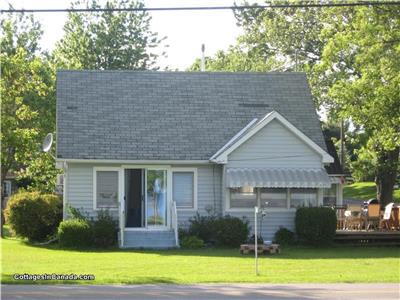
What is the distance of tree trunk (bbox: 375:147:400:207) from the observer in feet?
130

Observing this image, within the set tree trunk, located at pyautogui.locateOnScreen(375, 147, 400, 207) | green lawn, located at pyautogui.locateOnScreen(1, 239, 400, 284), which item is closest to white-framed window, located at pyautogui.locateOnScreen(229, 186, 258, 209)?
green lawn, located at pyautogui.locateOnScreen(1, 239, 400, 284)


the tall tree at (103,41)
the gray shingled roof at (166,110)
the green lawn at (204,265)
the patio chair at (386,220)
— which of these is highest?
the tall tree at (103,41)

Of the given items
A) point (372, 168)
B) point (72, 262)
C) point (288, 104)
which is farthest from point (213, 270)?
point (372, 168)

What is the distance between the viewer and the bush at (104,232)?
24.4 metres

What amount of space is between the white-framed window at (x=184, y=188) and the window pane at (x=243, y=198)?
142 cm

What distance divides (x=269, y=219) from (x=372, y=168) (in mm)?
17963

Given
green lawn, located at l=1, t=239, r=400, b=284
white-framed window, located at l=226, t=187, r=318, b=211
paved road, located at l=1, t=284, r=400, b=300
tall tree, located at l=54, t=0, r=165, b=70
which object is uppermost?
tall tree, located at l=54, t=0, r=165, b=70

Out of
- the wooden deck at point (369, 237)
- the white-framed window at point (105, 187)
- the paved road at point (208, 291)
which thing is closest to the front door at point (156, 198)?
the white-framed window at point (105, 187)

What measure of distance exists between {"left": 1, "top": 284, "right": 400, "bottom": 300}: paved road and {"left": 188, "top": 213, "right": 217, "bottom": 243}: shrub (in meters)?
10.2

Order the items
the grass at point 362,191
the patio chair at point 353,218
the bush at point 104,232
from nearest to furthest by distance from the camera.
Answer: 1. the bush at point 104,232
2. the patio chair at point 353,218
3. the grass at point 362,191

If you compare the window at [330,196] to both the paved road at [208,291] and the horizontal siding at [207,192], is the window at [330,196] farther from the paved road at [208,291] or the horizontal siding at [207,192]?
the paved road at [208,291]

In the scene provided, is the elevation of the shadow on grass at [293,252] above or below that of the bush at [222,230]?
below

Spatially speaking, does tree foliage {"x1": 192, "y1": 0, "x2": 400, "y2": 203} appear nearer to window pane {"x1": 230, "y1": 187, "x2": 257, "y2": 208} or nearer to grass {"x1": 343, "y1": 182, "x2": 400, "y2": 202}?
window pane {"x1": 230, "y1": 187, "x2": 257, "y2": 208}

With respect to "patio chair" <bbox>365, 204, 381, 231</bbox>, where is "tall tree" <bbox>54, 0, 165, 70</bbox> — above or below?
above
